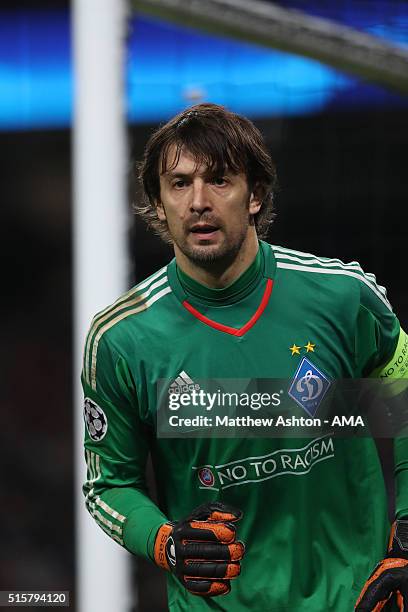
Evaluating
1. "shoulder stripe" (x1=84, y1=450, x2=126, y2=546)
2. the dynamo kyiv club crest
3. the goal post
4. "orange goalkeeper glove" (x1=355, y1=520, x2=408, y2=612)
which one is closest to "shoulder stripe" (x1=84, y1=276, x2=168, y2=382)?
"shoulder stripe" (x1=84, y1=450, x2=126, y2=546)

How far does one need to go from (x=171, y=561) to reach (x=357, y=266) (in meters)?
0.51

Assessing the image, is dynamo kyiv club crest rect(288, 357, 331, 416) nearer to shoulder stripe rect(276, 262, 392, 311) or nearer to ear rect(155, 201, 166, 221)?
shoulder stripe rect(276, 262, 392, 311)

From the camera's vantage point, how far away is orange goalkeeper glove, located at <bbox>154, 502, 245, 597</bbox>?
130 cm

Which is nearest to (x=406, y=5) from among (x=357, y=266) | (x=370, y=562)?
(x=357, y=266)

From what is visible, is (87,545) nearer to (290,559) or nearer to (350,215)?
(290,559)

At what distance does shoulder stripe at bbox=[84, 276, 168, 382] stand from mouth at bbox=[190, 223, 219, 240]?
5.2 inches

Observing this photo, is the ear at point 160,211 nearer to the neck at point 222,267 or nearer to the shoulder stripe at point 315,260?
the neck at point 222,267

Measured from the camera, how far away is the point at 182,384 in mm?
1472

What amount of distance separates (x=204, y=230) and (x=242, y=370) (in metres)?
0.22

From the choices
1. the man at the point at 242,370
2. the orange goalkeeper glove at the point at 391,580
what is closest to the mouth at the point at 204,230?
the man at the point at 242,370

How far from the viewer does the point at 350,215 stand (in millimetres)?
2170

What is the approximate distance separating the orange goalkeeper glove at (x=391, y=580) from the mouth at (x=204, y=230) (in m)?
0.47

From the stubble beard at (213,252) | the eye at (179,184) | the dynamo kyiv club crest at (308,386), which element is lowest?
the dynamo kyiv club crest at (308,386)

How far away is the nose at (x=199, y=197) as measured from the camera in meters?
1.39
